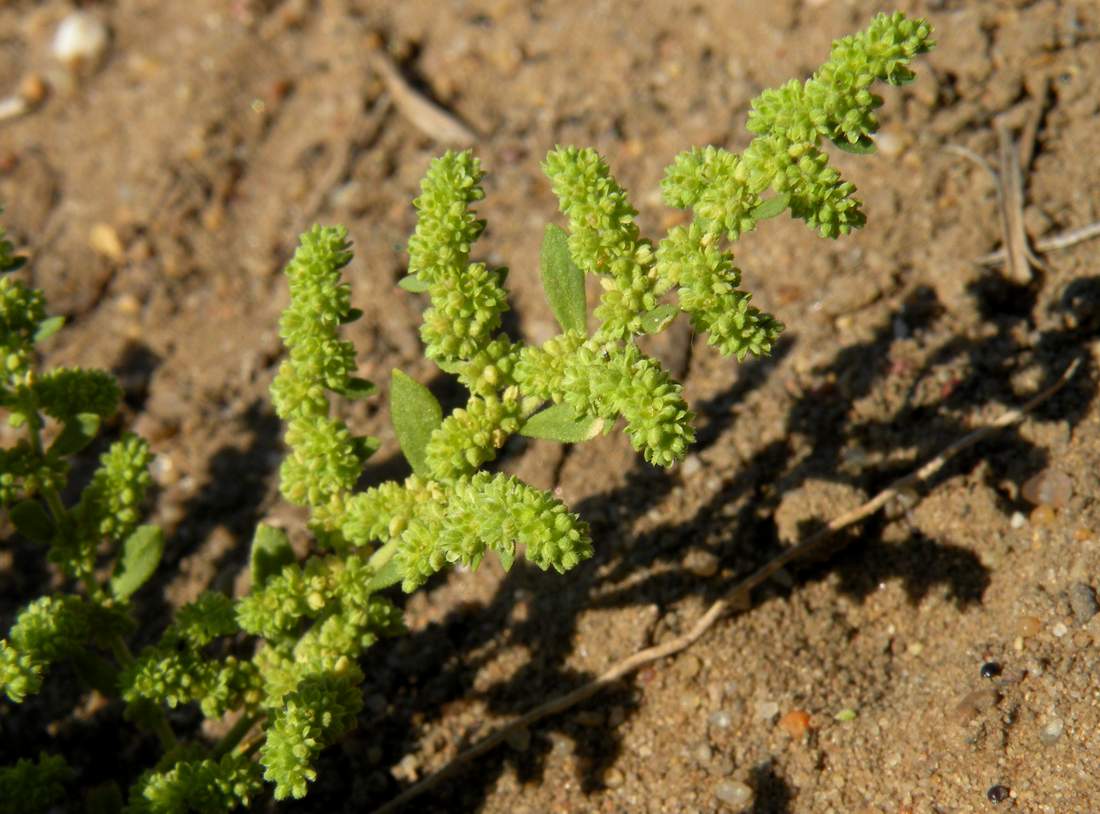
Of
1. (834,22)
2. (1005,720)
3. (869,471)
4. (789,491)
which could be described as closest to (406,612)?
(789,491)

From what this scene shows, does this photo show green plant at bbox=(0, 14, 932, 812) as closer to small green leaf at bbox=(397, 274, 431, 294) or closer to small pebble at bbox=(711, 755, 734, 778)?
small green leaf at bbox=(397, 274, 431, 294)

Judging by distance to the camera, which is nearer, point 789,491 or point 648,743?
point 648,743

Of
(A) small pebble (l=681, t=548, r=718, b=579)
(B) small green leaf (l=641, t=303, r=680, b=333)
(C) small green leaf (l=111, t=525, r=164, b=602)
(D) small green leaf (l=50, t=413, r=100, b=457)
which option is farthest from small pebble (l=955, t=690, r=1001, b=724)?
(D) small green leaf (l=50, t=413, r=100, b=457)

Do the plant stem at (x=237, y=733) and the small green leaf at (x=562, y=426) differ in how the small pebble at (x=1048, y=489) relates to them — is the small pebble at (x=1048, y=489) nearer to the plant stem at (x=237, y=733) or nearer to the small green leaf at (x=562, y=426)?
the small green leaf at (x=562, y=426)

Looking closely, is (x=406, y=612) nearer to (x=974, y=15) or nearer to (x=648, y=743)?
(x=648, y=743)

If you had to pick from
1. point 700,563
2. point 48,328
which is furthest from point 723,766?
point 48,328

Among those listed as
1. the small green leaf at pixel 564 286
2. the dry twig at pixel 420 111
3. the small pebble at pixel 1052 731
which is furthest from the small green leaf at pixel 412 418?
the dry twig at pixel 420 111

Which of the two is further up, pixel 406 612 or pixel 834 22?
pixel 834 22
